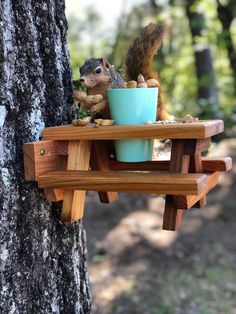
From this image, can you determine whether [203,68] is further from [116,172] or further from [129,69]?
[116,172]

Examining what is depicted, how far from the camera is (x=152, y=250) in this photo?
2.98 metres

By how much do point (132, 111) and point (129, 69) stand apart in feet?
0.62

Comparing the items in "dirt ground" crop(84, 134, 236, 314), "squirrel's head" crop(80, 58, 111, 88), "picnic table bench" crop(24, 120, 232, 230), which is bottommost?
"dirt ground" crop(84, 134, 236, 314)

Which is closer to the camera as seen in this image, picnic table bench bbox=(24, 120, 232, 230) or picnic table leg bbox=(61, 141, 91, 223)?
picnic table bench bbox=(24, 120, 232, 230)

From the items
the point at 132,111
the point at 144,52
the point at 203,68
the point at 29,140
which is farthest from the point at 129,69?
the point at 203,68

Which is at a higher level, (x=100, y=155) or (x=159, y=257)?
(x=100, y=155)

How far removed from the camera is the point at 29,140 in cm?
87

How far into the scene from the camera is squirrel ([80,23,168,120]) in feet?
2.95

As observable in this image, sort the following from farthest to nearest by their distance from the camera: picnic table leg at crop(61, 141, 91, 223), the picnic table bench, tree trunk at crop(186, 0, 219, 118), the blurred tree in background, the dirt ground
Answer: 1. tree trunk at crop(186, 0, 219, 118)
2. the blurred tree in background
3. the dirt ground
4. picnic table leg at crop(61, 141, 91, 223)
5. the picnic table bench

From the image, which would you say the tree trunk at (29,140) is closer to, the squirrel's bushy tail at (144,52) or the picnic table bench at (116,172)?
the picnic table bench at (116,172)

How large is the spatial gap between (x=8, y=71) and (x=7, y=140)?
0.42ft

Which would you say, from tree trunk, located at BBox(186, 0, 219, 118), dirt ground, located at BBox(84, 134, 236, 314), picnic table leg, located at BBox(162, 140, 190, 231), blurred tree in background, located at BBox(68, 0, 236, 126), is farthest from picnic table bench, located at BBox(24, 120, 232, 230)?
tree trunk, located at BBox(186, 0, 219, 118)

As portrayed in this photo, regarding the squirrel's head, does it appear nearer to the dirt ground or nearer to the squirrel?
the squirrel

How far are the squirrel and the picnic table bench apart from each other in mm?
100
